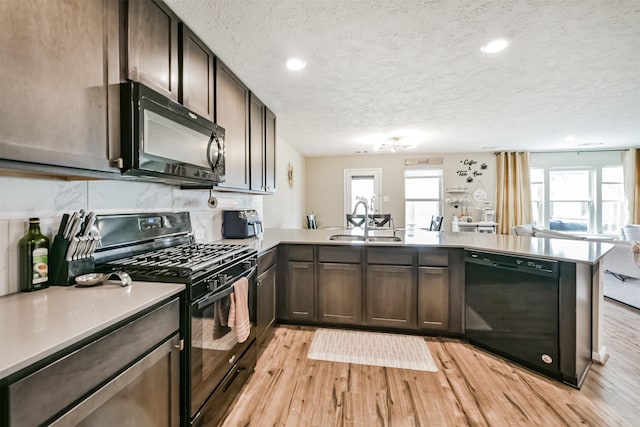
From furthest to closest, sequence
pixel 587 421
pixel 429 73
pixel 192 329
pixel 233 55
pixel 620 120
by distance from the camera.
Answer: pixel 620 120, pixel 429 73, pixel 233 55, pixel 587 421, pixel 192 329

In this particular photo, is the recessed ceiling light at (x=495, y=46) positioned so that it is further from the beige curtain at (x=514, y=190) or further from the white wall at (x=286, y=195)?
the beige curtain at (x=514, y=190)

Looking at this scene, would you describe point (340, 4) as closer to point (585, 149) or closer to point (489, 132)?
point (489, 132)

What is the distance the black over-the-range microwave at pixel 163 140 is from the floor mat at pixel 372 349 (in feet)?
5.35

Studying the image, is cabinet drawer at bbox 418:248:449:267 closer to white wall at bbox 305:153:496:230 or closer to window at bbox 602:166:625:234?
white wall at bbox 305:153:496:230

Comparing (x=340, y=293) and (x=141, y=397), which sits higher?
(x=141, y=397)

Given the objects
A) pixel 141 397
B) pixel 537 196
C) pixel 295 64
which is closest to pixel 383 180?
pixel 537 196

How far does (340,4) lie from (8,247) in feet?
6.40

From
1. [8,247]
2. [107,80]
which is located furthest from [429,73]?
[8,247]

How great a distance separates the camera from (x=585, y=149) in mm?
5859

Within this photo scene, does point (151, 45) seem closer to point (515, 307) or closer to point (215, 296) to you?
point (215, 296)

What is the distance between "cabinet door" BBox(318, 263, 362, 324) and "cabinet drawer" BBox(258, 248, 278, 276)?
44 centimetres

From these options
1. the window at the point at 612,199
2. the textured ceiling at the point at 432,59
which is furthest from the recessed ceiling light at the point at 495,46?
the window at the point at 612,199

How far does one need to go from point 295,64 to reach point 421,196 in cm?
527

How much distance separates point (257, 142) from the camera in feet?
9.33
